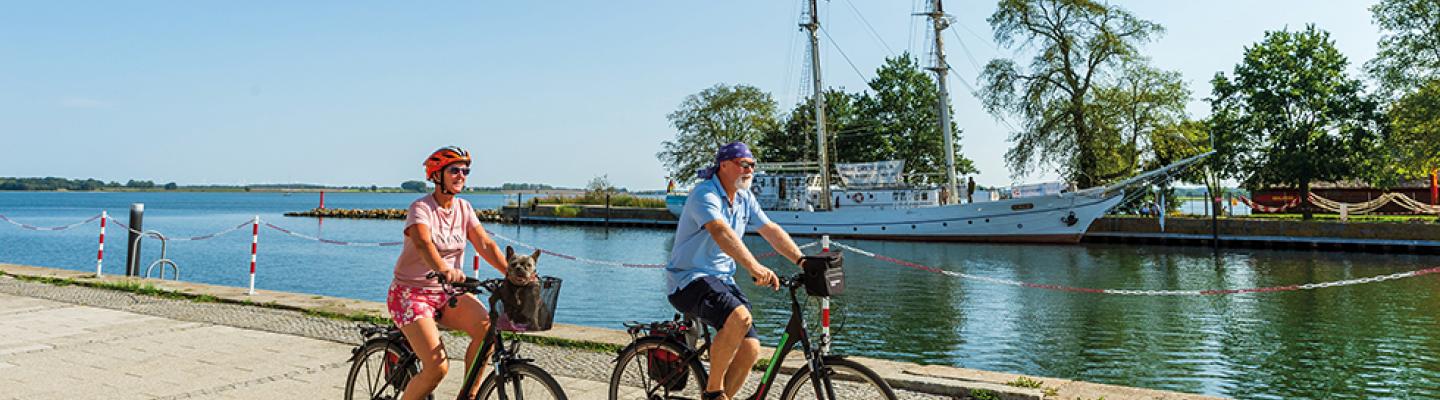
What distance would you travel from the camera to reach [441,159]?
Result: 398 centimetres

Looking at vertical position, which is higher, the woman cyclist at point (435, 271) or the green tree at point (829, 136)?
the green tree at point (829, 136)

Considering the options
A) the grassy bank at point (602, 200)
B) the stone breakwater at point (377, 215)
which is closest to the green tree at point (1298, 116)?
the grassy bank at point (602, 200)

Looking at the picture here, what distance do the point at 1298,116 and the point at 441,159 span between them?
45.4 meters

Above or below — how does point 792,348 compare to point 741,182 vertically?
below

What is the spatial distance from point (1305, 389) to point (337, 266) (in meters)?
25.9

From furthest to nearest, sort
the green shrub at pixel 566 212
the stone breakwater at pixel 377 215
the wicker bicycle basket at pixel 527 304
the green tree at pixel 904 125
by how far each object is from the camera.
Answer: the stone breakwater at pixel 377 215 < the green shrub at pixel 566 212 < the green tree at pixel 904 125 < the wicker bicycle basket at pixel 527 304

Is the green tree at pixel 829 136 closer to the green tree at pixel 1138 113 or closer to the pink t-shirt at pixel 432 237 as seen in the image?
the green tree at pixel 1138 113

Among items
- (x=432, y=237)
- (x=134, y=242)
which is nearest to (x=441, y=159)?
(x=432, y=237)

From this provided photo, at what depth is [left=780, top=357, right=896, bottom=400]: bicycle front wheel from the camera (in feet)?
12.2

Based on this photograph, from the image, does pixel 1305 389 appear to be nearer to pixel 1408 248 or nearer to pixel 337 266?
pixel 337 266

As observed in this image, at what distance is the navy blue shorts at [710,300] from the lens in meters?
3.91

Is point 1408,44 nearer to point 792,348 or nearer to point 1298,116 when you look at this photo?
point 1298,116

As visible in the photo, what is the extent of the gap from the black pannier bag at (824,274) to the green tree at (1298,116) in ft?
139

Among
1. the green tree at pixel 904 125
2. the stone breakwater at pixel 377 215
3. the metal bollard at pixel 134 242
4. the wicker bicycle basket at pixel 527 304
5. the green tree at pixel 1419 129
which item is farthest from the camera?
the stone breakwater at pixel 377 215
